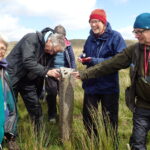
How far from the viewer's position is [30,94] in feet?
19.1

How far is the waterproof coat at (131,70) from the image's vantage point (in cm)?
432

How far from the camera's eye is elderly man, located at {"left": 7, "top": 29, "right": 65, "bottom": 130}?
5.30 meters

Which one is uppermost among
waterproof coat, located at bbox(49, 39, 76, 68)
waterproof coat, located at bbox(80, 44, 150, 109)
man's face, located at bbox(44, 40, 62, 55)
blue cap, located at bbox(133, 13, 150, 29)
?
blue cap, located at bbox(133, 13, 150, 29)

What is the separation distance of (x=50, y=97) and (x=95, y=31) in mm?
2557

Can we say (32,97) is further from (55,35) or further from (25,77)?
(55,35)

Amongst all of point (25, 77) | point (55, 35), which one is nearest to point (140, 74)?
point (55, 35)

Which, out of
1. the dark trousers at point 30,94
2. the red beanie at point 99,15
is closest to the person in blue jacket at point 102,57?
the red beanie at point 99,15

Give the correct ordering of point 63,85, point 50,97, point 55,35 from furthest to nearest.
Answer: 1. point 50,97
2. point 63,85
3. point 55,35

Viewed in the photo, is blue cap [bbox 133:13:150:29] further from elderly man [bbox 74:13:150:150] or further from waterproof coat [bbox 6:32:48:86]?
waterproof coat [bbox 6:32:48:86]

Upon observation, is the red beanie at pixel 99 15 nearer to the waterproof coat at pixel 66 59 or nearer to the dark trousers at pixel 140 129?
the dark trousers at pixel 140 129

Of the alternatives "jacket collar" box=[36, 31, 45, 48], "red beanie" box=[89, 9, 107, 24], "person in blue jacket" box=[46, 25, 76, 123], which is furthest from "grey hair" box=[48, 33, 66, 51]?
"person in blue jacket" box=[46, 25, 76, 123]

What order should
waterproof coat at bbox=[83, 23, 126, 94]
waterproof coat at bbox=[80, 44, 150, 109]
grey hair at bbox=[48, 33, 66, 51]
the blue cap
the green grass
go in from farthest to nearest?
waterproof coat at bbox=[83, 23, 126, 94]
grey hair at bbox=[48, 33, 66, 51]
the green grass
waterproof coat at bbox=[80, 44, 150, 109]
the blue cap

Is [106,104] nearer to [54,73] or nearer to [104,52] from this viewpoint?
[104,52]

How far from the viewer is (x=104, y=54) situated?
5324mm
